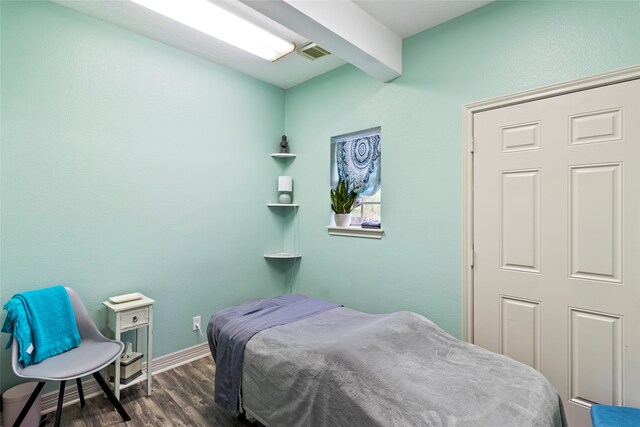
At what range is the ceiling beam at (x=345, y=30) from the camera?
69.6 inches

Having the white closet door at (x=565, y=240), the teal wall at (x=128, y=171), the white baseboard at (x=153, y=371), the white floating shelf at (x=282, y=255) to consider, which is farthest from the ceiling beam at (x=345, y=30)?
the white baseboard at (x=153, y=371)

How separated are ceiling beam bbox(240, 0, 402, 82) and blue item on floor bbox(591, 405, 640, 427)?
2436 millimetres

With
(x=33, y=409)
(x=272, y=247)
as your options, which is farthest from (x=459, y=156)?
(x=33, y=409)

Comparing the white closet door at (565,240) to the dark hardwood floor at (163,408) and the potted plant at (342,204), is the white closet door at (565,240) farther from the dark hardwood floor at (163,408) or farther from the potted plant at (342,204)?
the dark hardwood floor at (163,408)

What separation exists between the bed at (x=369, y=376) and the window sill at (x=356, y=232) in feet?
2.63

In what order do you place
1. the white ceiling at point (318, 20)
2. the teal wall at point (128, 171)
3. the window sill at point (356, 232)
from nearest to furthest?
the white ceiling at point (318, 20)
the teal wall at point (128, 171)
the window sill at point (356, 232)

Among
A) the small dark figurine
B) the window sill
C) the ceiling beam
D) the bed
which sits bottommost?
the bed

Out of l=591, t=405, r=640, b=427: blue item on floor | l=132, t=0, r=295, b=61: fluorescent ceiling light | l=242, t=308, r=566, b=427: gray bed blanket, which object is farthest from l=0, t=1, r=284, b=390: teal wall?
l=591, t=405, r=640, b=427: blue item on floor

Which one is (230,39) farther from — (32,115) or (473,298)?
(473,298)

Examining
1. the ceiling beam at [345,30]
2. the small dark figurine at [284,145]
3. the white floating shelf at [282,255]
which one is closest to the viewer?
the ceiling beam at [345,30]

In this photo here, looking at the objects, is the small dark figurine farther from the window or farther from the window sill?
the window sill

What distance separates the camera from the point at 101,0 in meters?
2.12

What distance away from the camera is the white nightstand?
2.18 meters

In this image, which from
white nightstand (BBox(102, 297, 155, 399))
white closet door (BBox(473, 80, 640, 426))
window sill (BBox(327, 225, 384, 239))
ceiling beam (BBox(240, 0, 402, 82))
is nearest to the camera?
white closet door (BBox(473, 80, 640, 426))
